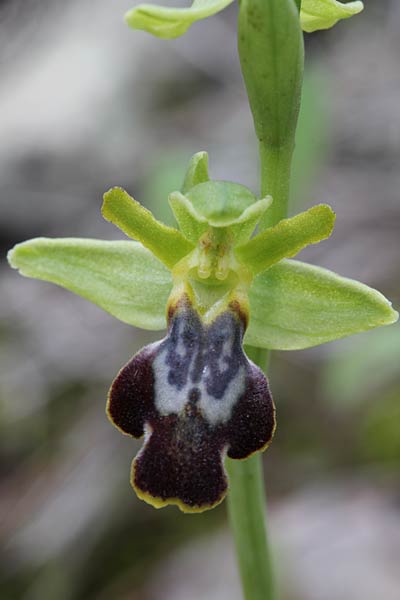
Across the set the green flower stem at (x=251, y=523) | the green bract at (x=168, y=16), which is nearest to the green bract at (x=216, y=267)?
the green flower stem at (x=251, y=523)

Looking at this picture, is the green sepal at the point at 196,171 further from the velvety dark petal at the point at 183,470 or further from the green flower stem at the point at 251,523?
the velvety dark petal at the point at 183,470

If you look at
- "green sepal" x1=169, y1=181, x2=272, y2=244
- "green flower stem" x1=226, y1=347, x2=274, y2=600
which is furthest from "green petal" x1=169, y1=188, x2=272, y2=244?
"green flower stem" x1=226, y1=347, x2=274, y2=600

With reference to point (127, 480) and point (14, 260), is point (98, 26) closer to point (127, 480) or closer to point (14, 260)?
point (127, 480)

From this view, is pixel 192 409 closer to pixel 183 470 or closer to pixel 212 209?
pixel 183 470

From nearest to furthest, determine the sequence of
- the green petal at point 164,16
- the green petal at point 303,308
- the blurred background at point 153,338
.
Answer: the green petal at point 164,16 → the green petal at point 303,308 → the blurred background at point 153,338

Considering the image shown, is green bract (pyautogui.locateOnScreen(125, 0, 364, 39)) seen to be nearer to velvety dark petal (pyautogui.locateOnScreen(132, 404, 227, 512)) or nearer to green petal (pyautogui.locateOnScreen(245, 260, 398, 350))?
green petal (pyautogui.locateOnScreen(245, 260, 398, 350))

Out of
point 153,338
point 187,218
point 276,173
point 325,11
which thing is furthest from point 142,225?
point 153,338

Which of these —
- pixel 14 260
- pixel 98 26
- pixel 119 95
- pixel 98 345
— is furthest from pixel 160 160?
pixel 98 26

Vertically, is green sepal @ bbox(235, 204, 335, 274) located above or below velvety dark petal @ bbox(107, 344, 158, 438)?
above
